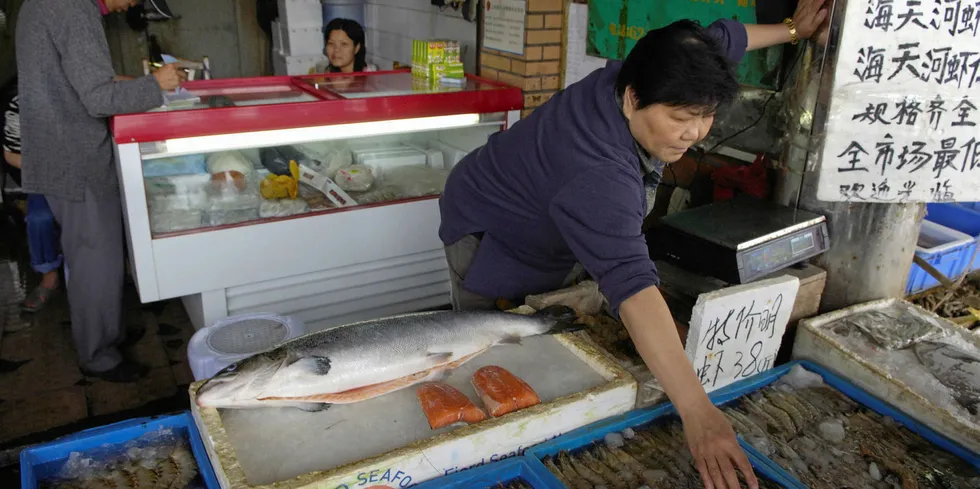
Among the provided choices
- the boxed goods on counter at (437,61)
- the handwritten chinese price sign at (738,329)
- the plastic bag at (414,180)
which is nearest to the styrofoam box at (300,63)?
the boxed goods on counter at (437,61)

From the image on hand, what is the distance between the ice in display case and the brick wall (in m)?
0.14

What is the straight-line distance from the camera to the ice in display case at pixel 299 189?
3688 millimetres

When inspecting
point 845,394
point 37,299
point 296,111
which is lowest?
point 37,299

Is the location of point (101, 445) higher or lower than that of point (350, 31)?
lower

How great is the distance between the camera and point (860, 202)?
2.49 m

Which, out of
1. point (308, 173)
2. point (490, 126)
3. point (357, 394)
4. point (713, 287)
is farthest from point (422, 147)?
point (357, 394)

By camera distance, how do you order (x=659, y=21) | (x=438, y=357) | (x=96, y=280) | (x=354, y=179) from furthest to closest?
(x=354, y=179) → (x=96, y=280) → (x=659, y=21) → (x=438, y=357)

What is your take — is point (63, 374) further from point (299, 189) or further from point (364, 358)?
point (364, 358)

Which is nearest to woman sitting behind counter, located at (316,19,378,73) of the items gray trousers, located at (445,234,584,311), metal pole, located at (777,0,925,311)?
gray trousers, located at (445,234,584,311)

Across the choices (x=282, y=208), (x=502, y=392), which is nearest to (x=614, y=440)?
(x=502, y=392)

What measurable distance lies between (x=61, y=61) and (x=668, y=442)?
340 centimetres

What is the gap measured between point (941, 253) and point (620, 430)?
7.49 ft

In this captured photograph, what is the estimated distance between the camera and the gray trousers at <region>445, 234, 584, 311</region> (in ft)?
8.67

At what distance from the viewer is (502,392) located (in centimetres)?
184
